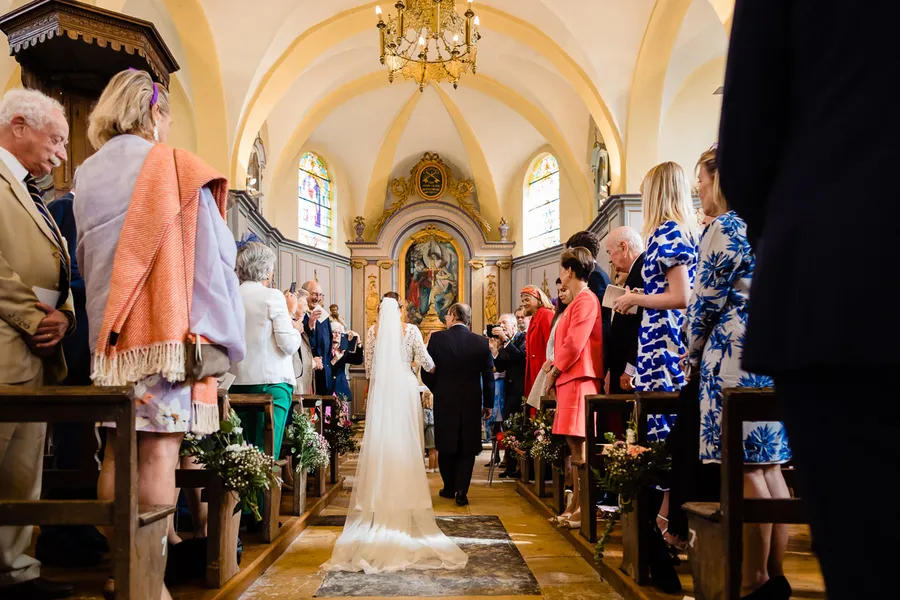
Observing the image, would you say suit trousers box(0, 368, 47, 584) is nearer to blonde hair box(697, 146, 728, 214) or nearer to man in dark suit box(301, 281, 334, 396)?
blonde hair box(697, 146, 728, 214)

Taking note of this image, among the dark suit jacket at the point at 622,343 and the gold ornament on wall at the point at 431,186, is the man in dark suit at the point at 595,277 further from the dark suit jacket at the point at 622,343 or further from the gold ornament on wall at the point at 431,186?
the gold ornament on wall at the point at 431,186

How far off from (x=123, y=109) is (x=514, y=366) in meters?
6.01

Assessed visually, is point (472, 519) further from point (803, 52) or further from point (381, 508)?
point (803, 52)

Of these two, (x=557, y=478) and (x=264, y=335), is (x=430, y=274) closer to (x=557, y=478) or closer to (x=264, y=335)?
(x=557, y=478)

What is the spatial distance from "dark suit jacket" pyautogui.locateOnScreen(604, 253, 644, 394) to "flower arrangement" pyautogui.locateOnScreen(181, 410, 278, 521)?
7.17 feet

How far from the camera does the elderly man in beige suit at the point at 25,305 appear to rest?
2697mm

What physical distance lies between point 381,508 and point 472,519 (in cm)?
128

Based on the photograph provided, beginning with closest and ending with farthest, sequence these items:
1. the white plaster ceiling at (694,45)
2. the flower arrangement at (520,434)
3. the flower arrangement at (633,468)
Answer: the flower arrangement at (633,468) → the flower arrangement at (520,434) → the white plaster ceiling at (694,45)

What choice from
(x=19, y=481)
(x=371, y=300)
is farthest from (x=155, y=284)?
(x=371, y=300)

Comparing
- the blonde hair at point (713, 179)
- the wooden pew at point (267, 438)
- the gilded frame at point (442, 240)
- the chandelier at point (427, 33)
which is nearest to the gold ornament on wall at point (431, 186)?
the gilded frame at point (442, 240)

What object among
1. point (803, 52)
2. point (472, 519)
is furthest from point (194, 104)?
point (803, 52)

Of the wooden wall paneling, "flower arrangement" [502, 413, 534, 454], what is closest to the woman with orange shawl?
"flower arrangement" [502, 413, 534, 454]

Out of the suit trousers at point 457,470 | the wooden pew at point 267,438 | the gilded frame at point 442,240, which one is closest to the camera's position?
the wooden pew at point 267,438

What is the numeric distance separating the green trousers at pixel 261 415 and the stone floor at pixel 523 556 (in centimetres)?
68
